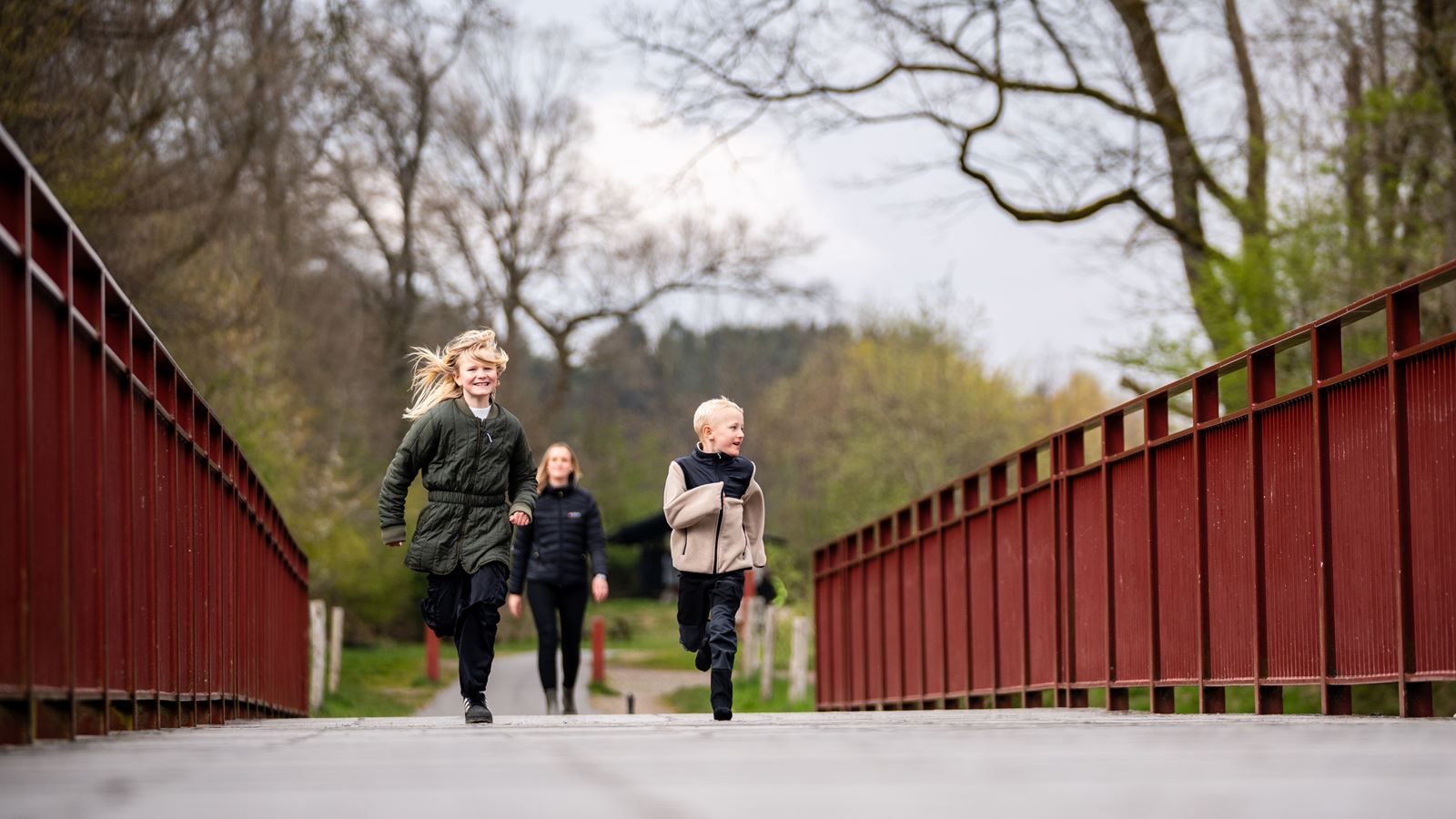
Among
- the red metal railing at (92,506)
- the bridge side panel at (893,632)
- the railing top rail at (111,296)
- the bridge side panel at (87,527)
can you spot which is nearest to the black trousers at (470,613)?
the red metal railing at (92,506)

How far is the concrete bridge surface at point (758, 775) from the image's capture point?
3.45 metres

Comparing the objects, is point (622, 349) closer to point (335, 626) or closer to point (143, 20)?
point (335, 626)

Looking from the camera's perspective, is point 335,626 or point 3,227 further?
point 335,626

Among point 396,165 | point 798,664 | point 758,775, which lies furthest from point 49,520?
point 396,165

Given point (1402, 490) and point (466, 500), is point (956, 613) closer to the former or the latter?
point (466, 500)

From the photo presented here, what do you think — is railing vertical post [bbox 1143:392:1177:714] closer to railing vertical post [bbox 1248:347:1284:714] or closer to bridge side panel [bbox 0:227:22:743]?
railing vertical post [bbox 1248:347:1284:714]

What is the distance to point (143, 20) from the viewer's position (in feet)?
56.2

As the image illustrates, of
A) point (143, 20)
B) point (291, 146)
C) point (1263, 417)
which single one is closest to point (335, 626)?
point (291, 146)

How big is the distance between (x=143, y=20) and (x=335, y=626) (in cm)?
1358

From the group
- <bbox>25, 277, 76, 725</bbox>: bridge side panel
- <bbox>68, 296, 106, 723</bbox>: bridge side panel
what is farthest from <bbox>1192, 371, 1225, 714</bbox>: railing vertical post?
<bbox>25, 277, 76, 725</bbox>: bridge side panel

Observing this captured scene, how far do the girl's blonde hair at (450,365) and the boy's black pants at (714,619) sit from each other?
4.44 feet

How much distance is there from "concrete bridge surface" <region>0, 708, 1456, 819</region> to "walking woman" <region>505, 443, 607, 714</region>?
6648 mm

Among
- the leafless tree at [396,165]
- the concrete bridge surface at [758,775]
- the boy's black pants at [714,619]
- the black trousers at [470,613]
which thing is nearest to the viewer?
the concrete bridge surface at [758,775]

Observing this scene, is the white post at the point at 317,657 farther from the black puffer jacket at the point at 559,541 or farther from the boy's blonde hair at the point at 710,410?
the boy's blonde hair at the point at 710,410
